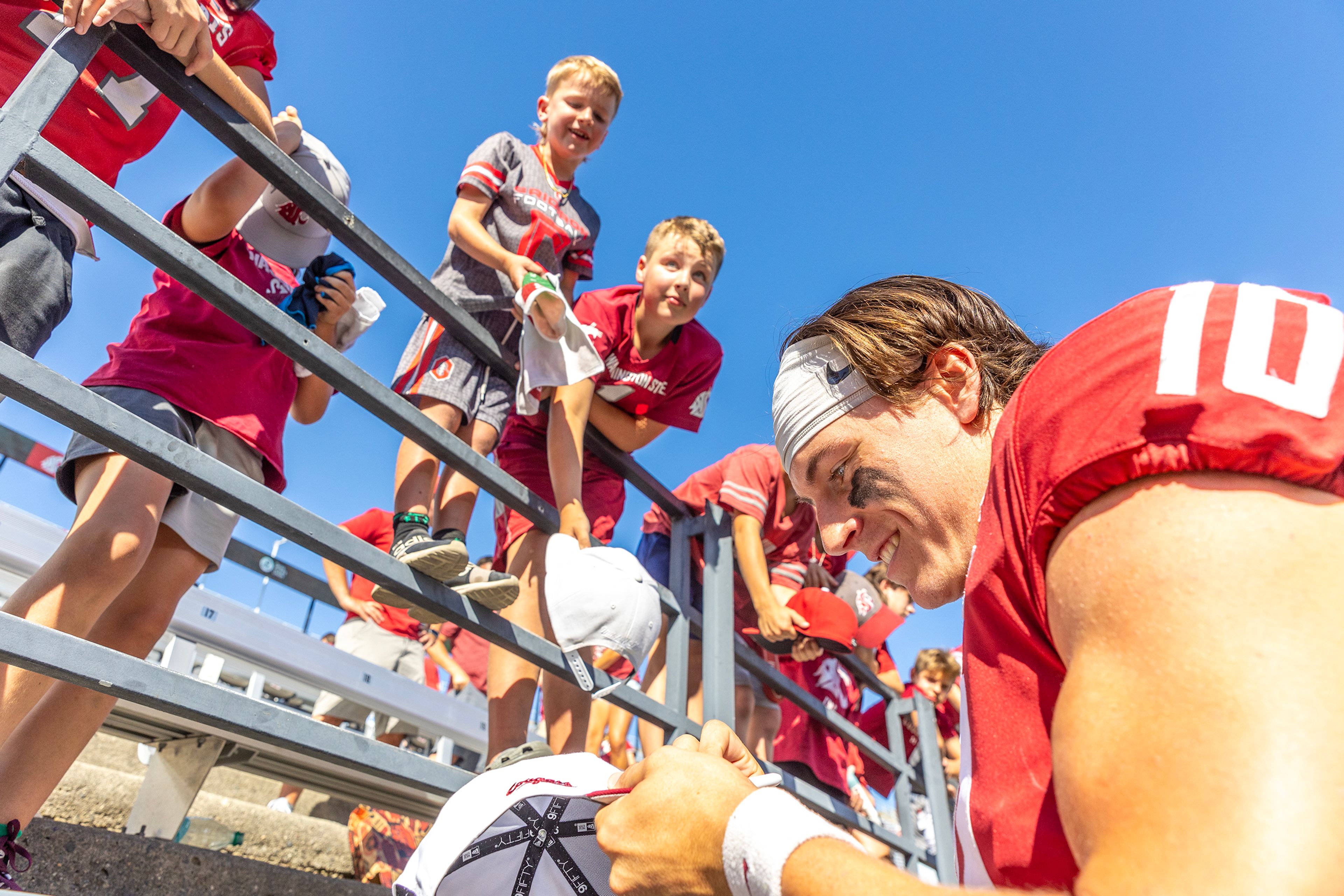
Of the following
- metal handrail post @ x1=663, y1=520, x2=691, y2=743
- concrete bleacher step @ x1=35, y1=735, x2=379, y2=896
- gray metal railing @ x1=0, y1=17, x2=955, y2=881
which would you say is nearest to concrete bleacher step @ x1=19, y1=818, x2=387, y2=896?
concrete bleacher step @ x1=35, y1=735, x2=379, y2=896

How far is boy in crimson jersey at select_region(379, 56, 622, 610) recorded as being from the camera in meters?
2.09

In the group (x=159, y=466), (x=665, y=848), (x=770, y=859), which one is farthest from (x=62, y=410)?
(x=770, y=859)

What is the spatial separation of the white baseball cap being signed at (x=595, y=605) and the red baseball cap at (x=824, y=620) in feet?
2.94

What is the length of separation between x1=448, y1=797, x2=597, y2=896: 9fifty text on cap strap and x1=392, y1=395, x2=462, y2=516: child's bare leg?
1077mm

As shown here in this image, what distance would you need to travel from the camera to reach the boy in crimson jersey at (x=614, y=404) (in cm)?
242

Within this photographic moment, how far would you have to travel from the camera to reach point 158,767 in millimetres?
2223

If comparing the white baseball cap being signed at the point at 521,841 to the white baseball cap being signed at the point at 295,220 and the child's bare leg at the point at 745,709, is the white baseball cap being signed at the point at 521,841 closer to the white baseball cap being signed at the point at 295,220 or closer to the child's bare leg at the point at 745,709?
the white baseball cap being signed at the point at 295,220

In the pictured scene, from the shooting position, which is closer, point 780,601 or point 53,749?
point 53,749

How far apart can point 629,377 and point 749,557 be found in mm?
733

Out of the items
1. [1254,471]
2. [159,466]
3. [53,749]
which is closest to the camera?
[1254,471]

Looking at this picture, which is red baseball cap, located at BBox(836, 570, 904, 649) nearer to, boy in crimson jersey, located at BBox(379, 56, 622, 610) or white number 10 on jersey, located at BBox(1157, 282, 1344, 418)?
boy in crimson jersey, located at BBox(379, 56, 622, 610)

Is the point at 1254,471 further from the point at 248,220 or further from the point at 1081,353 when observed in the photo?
the point at 248,220

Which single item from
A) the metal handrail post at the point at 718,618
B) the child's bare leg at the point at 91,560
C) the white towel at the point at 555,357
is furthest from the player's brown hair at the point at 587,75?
the child's bare leg at the point at 91,560

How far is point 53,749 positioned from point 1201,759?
66.6 inches
